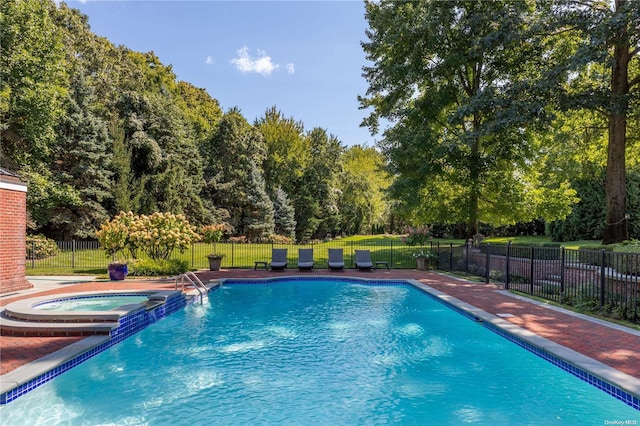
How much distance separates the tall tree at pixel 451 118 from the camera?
16.0 metres

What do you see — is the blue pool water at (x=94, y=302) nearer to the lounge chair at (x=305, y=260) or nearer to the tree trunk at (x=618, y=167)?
the lounge chair at (x=305, y=260)

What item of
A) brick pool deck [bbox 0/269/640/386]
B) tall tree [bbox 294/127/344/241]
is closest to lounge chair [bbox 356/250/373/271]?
brick pool deck [bbox 0/269/640/386]

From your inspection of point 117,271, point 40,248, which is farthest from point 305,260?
point 40,248

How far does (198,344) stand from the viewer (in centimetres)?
722

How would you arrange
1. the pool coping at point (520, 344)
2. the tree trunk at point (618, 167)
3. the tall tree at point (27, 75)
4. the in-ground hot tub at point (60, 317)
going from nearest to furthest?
the pool coping at point (520, 344) < the in-ground hot tub at point (60, 317) < the tree trunk at point (618, 167) < the tall tree at point (27, 75)

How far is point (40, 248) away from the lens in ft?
61.8

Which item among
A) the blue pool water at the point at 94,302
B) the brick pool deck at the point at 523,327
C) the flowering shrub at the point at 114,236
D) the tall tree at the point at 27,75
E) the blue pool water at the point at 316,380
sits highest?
the tall tree at the point at 27,75

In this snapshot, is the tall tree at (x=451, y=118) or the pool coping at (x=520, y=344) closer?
the pool coping at (x=520, y=344)

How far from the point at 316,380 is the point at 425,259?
→ 12888mm

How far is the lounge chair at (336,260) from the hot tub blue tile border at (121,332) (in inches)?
304

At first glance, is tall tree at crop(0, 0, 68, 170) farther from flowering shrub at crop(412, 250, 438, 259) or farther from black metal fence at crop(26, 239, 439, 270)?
flowering shrub at crop(412, 250, 438, 259)

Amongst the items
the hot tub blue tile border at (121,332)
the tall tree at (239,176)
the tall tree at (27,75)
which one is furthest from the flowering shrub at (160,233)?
the tall tree at (239,176)

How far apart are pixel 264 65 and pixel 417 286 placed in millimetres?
22919

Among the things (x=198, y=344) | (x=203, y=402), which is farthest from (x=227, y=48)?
(x=203, y=402)
